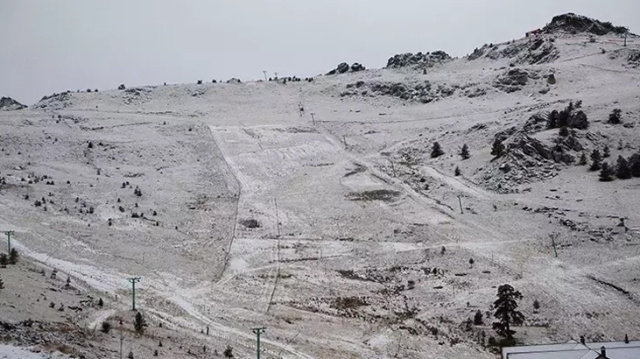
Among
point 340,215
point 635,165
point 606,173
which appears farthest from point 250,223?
point 635,165

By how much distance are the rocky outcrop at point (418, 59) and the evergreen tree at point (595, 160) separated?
39539 mm

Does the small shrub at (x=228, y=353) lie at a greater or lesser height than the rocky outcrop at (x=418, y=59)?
lesser

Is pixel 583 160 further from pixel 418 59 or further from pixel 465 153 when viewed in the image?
pixel 418 59

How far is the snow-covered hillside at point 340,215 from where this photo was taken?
25.5 m

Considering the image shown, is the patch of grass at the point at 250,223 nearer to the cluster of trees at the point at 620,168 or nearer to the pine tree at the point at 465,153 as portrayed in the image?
the pine tree at the point at 465,153

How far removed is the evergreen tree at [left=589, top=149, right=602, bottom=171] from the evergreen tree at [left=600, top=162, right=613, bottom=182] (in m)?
0.73

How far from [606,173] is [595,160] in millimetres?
2012

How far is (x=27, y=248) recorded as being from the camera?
28094 millimetres

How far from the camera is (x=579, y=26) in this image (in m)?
82.0

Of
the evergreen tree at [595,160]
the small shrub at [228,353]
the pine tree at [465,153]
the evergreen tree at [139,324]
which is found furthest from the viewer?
the pine tree at [465,153]

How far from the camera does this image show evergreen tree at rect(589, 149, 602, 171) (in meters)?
39.4

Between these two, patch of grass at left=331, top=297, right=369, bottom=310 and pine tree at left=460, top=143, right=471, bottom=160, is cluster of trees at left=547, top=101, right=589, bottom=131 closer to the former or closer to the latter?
pine tree at left=460, top=143, right=471, bottom=160

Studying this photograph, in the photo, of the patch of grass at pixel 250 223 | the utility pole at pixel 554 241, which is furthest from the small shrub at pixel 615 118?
the patch of grass at pixel 250 223

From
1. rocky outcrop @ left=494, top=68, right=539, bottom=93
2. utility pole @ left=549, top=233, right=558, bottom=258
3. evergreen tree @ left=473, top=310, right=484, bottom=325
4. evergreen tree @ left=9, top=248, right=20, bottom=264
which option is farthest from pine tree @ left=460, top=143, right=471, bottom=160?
evergreen tree @ left=9, top=248, right=20, bottom=264
